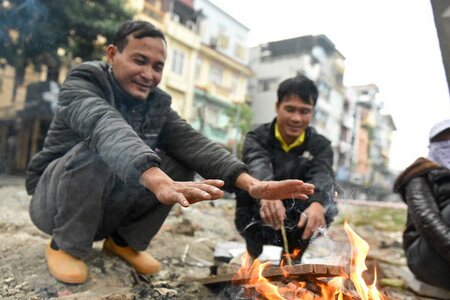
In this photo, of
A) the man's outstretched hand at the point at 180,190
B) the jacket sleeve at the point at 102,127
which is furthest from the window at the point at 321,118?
the man's outstretched hand at the point at 180,190

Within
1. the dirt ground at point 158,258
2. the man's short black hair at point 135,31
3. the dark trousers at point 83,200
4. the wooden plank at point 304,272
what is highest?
the man's short black hair at point 135,31

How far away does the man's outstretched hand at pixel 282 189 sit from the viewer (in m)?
2.22

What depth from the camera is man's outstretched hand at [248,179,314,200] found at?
222 centimetres

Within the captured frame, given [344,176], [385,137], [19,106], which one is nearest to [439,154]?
[19,106]

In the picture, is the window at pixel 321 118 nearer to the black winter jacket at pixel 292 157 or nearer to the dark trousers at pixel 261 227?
the black winter jacket at pixel 292 157

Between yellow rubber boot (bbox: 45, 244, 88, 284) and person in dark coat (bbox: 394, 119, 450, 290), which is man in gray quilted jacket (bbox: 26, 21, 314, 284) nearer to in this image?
yellow rubber boot (bbox: 45, 244, 88, 284)

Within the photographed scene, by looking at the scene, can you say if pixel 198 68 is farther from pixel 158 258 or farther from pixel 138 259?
pixel 138 259

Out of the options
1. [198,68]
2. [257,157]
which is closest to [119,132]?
[257,157]

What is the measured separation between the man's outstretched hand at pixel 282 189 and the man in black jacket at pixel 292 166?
0.49 metres

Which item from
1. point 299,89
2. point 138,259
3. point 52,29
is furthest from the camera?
point 52,29

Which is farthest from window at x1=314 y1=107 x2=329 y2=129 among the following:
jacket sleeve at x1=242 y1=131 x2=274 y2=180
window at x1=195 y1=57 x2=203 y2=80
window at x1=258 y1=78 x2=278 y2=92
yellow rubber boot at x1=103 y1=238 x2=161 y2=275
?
yellow rubber boot at x1=103 y1=238 x2=161 y2=275

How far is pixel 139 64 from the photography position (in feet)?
8.50

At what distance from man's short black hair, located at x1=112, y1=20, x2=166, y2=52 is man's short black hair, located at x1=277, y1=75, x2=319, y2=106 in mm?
1258

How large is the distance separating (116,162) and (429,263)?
257 cm
